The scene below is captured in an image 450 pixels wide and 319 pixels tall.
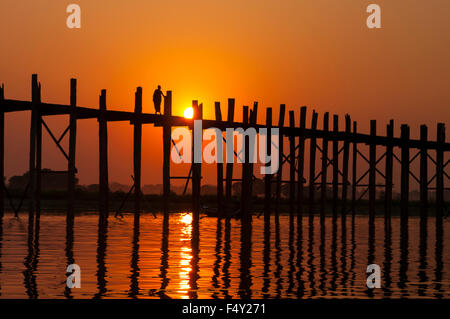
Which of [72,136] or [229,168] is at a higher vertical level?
[72,136]

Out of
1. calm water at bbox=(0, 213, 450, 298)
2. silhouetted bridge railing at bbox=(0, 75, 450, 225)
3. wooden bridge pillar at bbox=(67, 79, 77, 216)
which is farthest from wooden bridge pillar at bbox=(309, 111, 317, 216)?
wooden bridge pillar at bbox=(67, 79, 77, 216)

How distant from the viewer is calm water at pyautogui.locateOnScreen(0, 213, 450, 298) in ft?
37.1

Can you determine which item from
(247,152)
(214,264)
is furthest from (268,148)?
(214,264)

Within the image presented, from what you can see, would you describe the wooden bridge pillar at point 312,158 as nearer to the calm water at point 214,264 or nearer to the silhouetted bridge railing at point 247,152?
the silhouetted bridge railing at point 247,152

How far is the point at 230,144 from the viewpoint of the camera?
99.7ft

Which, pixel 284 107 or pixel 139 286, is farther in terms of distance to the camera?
pixel 284 107

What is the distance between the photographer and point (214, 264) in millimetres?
14695

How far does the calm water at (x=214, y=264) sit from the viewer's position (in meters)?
11.3

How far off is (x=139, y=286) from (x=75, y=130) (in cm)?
1571

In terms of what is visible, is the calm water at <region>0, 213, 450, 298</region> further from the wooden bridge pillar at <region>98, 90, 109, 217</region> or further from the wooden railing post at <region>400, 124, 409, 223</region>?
the wooden railing post at <region>400, 124, 409, 223</region>

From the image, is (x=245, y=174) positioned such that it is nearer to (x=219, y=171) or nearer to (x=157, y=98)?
(x=219, y=171)

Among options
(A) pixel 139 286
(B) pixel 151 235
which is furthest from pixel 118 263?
(B) pixel 151 235
